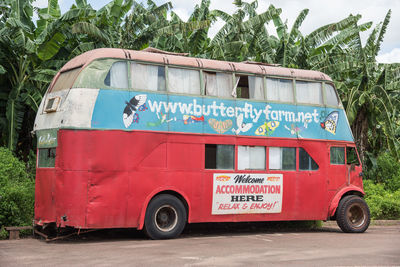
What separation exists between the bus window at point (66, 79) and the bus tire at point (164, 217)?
Answer: 304 centimetres

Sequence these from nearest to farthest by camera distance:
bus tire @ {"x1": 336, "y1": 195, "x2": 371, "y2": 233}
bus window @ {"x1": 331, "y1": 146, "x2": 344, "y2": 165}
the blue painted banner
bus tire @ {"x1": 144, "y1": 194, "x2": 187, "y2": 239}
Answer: the blue painted banner
bus tire @ {"x1": 144, "y1": 194, "x2": 187, "y2": 239}
bus tire @ {"x1": 336, "y1": 195, "x2": 371, "y2": 233}
bus window @ {"x1": 331, "y1": 146, "x2": 344, "y2": 165}

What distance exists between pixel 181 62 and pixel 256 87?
2.08 m

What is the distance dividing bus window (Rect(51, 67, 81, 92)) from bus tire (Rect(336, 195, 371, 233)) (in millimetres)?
7382

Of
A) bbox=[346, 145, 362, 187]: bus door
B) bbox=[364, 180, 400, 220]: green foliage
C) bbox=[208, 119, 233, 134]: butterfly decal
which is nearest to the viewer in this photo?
bbox=[208, 119, 233, 134]: butterfly decal

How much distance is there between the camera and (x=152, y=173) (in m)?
12.1

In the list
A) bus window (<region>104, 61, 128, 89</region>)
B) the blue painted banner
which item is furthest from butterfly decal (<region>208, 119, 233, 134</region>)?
bus window (<region>104, 61, 128, 89</region>)

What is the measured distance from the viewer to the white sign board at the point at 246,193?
13031 millimetres

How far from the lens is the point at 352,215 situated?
584 inches

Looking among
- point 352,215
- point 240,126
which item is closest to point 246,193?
point 240,126

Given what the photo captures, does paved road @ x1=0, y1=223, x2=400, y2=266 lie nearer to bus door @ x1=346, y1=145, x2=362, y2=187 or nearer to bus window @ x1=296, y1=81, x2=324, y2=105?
bus door @ x1=346, y1=145, x2=362, y2=187

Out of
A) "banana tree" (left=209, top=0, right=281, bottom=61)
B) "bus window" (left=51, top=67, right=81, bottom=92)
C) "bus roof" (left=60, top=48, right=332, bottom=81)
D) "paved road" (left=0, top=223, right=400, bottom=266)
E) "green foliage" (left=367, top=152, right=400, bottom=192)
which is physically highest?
"banana tree" (left=209, top=0, right=281, bottom=61)

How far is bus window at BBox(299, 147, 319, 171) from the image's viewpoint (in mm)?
14141

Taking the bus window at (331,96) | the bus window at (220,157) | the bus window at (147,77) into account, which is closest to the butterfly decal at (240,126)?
the bus window at (220,157)

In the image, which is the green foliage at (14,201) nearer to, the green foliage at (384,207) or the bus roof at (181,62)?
the bus roof at (181,62)
